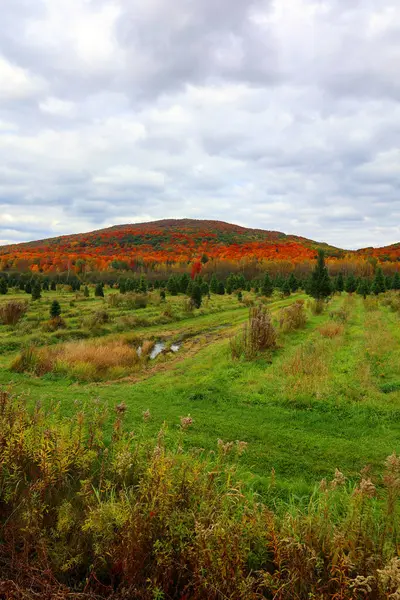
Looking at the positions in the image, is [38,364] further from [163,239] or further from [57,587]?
[163,239]

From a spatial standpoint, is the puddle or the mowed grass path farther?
the puddle

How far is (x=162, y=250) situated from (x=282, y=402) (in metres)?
129

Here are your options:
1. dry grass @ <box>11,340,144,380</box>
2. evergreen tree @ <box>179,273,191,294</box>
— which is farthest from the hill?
dry grass @ <box>11,340,144,380</box>

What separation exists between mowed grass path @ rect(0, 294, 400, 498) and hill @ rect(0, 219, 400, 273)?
81774mm

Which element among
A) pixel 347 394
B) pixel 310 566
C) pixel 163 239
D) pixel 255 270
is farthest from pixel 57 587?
pixel 163 239

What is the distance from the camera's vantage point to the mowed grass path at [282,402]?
5.72 m

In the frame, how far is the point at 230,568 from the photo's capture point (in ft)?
8.67

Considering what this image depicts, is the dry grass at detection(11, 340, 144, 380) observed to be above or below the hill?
below

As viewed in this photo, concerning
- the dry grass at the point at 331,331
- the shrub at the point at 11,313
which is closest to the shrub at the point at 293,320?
the dry grass at the point at 331,331

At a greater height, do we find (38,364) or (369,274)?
(369,274)

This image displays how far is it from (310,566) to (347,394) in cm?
654

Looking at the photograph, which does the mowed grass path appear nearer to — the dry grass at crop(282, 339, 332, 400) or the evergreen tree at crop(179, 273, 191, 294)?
the dry grass at crop(282, 339, 332, 400)

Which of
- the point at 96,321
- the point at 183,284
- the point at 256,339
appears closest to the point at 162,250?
the point at 183,284

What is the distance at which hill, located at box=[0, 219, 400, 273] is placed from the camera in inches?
3938
